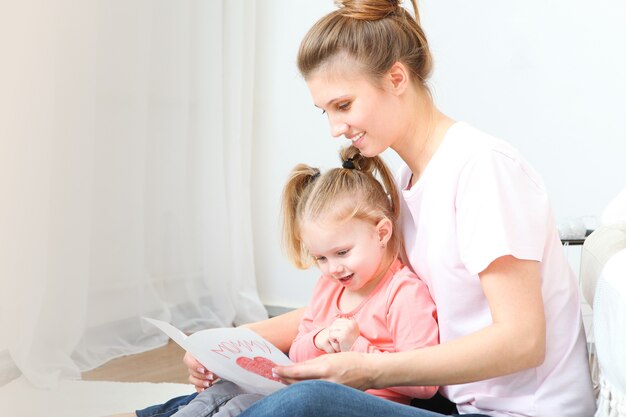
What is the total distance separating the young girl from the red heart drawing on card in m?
0.05

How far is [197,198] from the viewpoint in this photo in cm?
337

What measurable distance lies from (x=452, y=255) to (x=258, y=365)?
1.10ft

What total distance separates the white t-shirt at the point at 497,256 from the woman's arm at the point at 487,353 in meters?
0.03

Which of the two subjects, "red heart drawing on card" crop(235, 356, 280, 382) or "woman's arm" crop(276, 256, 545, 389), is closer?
"woman's arm" crop(276, 256, 545, 389)

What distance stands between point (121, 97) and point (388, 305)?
1.75 meters

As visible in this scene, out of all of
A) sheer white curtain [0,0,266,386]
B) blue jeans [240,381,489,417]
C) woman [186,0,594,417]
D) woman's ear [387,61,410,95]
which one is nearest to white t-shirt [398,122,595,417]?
woman [186,0,594,417]

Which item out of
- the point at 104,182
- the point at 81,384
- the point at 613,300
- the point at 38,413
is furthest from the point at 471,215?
the point at 104,182

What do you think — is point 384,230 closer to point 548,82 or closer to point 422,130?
point 422,130

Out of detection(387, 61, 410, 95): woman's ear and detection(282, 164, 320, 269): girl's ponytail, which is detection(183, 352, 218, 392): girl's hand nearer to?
detection(282, 164, 320, 269): girl's ponytail

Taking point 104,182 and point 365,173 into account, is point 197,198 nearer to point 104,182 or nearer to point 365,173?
point 104,182

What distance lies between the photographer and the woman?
1.15 m

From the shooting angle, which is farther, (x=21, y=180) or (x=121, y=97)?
(x=121, y=97)

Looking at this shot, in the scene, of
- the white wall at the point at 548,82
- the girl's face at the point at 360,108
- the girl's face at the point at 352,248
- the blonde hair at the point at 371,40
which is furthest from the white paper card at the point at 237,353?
the white wall at the point at 548,82

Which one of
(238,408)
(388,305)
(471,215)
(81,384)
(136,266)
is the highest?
(471,215)
